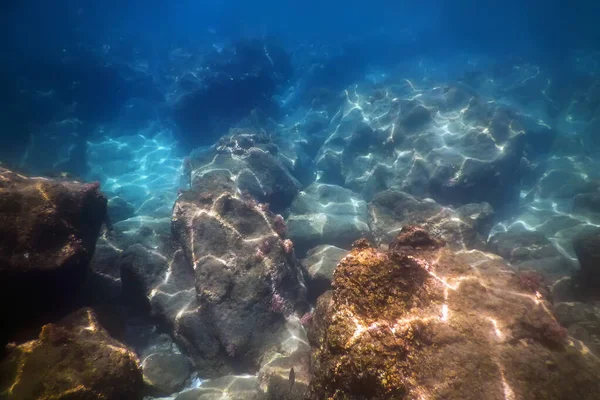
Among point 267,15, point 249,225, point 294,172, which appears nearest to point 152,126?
point 294,172

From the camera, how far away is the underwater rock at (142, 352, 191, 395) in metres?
5.84

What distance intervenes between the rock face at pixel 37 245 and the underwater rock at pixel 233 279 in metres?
2.03

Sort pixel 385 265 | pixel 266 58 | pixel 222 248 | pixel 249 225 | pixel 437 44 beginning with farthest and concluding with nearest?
pixel 437 44
pixel 266 58
pixel 249 225
pixel 222 248
pixel 385 265

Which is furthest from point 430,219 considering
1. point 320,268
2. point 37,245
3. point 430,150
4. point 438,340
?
point 37,245

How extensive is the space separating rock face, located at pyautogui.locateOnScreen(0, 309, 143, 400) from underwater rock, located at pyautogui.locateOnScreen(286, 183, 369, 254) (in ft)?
17.6

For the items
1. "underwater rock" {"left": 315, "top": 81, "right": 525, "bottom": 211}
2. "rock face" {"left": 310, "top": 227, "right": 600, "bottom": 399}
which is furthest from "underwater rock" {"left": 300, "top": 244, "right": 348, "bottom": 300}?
"underwater rock" {"left": 315, "top": 81, "right": 525, "bottom": 211}

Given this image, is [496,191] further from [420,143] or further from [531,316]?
[531,316]

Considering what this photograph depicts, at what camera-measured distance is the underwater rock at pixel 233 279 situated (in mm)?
5930

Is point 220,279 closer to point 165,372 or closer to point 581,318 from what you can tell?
point 165,372

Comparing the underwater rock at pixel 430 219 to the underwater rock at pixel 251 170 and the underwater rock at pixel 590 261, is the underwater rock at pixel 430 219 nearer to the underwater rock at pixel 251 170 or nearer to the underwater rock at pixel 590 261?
the underwater rock at pixel 590 261

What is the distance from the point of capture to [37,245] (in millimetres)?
5176

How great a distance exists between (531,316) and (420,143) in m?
9.35

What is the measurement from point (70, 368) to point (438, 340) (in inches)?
206

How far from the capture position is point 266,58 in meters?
20.3
